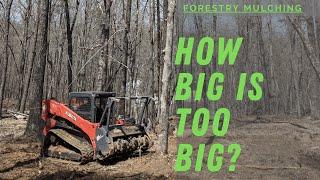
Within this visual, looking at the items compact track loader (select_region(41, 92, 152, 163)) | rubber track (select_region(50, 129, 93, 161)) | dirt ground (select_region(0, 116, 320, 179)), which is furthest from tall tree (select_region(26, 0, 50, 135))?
dirt ground (select_region(0, 116, 320, 179))

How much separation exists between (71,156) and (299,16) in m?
8.08

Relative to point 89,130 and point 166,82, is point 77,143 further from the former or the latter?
point 166,82

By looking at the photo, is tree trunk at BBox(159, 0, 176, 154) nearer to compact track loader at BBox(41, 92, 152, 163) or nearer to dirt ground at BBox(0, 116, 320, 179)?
compact track loader at BBox(41, 92, 152, 163)

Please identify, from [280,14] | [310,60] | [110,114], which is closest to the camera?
[280,14]

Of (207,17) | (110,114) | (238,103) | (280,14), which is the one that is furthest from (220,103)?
(110,114)

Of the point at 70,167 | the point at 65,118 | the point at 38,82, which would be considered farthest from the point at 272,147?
Answer: the point at 38,82

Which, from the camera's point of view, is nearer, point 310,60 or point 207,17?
point 207,17

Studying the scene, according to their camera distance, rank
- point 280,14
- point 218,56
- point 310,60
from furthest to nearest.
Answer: point 310,60 < point 280,14 < point 218,56

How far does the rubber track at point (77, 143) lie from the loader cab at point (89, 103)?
74 cm

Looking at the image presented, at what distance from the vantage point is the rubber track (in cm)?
1129

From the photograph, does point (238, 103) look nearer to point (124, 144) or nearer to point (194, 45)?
point (194, 45)

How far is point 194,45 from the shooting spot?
18.1 ft

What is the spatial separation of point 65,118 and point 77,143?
1001 mm

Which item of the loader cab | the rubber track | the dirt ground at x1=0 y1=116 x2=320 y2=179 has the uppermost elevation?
the loader cab
